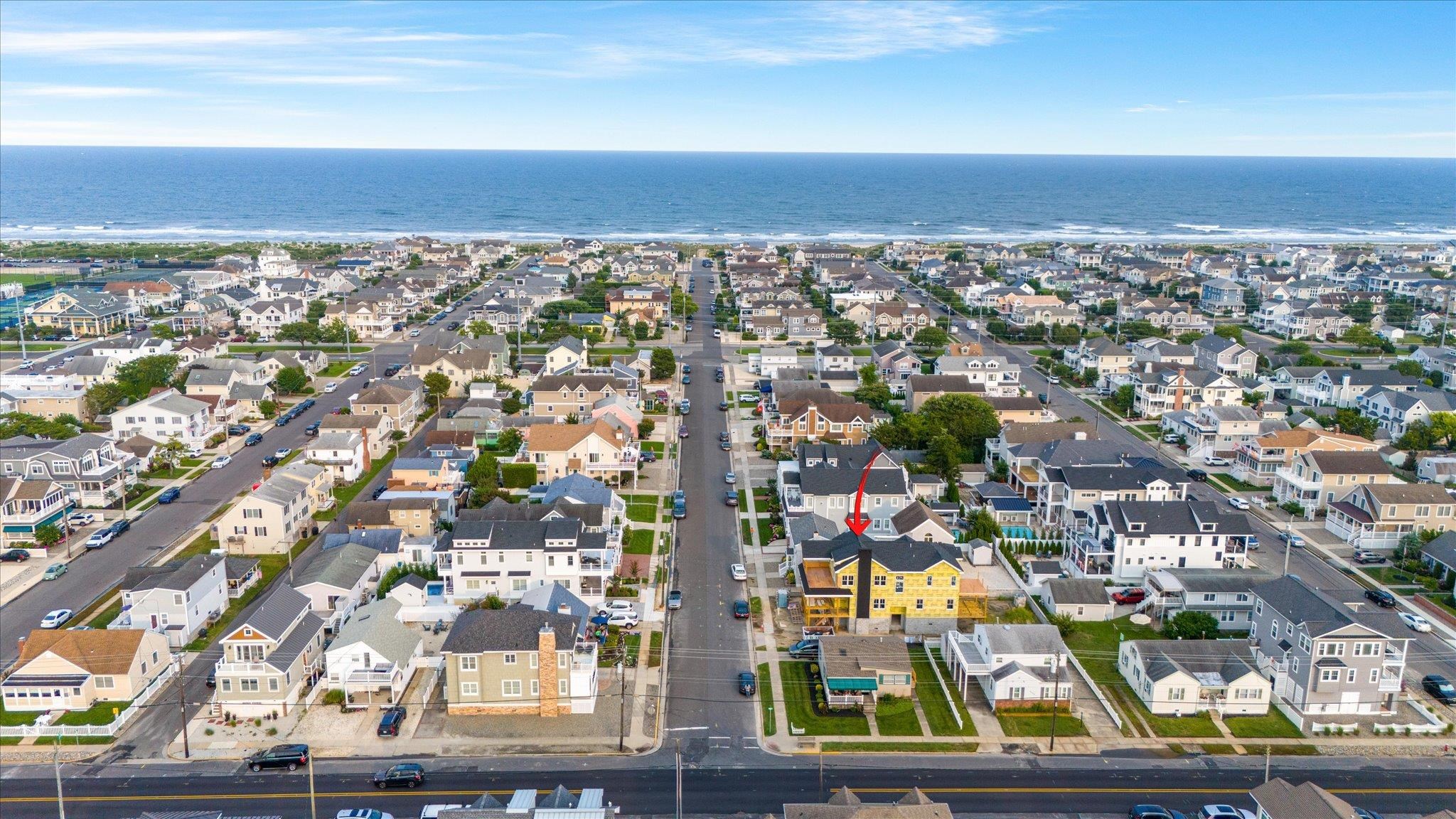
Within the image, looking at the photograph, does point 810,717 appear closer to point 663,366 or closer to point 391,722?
point 391,722

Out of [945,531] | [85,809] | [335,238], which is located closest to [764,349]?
[945,531]

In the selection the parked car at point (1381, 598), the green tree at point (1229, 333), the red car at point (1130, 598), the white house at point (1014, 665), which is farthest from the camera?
the green tree at point (1229, 333)

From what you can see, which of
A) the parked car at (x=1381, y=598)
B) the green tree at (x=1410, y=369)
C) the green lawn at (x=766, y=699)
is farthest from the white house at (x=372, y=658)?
the green tree at (x=1410, y=369)

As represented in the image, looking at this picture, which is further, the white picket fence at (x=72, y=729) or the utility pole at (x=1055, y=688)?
the utility pole at (x=1055, y=688)

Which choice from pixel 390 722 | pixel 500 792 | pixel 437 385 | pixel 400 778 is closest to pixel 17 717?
pixel 390 722

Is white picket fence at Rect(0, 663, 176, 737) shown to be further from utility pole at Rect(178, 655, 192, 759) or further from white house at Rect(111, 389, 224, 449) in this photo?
white house at Rect(111, 389, 224, 449)

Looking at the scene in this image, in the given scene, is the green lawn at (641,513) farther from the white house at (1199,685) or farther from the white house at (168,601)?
the white house at (1199,685)
